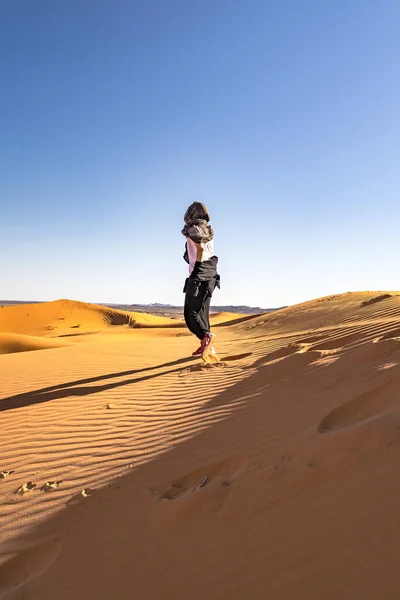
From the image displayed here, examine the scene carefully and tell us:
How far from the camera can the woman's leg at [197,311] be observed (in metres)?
6.83

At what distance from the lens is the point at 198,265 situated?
679 centimetres

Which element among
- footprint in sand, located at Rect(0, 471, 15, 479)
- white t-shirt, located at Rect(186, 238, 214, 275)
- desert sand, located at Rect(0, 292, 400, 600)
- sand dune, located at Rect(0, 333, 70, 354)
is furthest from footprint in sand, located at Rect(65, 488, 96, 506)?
sand dune, located at Rect(0, 333, 70, 354)

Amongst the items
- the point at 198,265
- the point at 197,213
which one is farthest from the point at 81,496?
the point at 197,213

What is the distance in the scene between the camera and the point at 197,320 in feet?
22.4

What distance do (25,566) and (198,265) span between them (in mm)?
5050

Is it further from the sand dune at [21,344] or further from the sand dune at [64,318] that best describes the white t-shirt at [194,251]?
the sand dune at [64,318]

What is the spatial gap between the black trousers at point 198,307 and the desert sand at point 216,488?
5.43 feet

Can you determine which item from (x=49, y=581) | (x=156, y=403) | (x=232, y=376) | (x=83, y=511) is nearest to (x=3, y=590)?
(x=49, y=581)

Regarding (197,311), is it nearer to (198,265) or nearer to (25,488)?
(198,265)

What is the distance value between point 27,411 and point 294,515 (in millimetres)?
3982

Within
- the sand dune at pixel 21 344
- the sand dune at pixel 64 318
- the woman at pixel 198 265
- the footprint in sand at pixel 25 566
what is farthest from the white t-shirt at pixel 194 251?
the sand dune at pixel 64 318

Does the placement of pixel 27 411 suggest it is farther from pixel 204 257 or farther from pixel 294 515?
pixel 294 515

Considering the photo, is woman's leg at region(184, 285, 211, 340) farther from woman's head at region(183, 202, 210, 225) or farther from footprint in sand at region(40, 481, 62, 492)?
footprint in sand at region(40, 481, 62, 492)

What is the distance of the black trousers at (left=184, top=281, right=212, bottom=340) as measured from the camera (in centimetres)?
682
